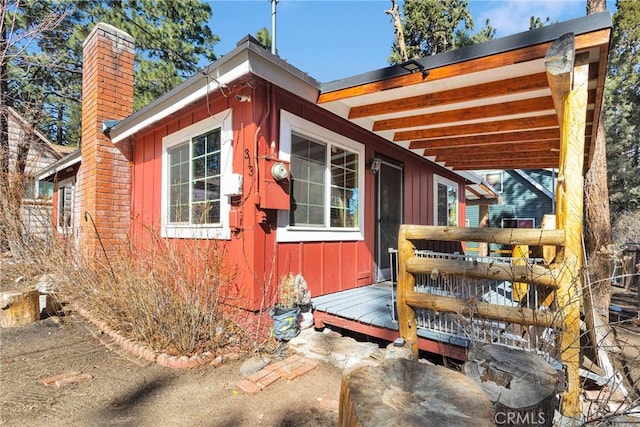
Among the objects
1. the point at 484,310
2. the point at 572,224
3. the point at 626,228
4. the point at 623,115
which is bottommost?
the point at 484,310

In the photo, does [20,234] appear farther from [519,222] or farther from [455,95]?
[519,222]

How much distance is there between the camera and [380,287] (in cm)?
523

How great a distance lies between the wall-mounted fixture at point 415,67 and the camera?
3022mm

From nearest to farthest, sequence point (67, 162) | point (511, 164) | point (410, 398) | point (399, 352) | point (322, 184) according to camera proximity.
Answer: point (410, 398), point (399, 352), point (322, 184), point (511, 164), point (67, 162)

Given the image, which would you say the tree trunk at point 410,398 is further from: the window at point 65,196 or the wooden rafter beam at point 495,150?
the window at point 65,196

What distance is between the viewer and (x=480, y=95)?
3424 mm

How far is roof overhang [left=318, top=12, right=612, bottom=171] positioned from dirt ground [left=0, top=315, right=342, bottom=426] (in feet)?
9.47

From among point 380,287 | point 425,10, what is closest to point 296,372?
point 380,287

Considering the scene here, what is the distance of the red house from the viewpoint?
320cm

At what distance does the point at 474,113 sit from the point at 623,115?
16320 millimetres

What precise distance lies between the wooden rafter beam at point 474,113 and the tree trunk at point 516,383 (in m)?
3.08

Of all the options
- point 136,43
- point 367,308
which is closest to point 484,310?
point 367,308

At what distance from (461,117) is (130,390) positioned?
451 centimetres

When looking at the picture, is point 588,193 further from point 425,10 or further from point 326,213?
point 425,10
